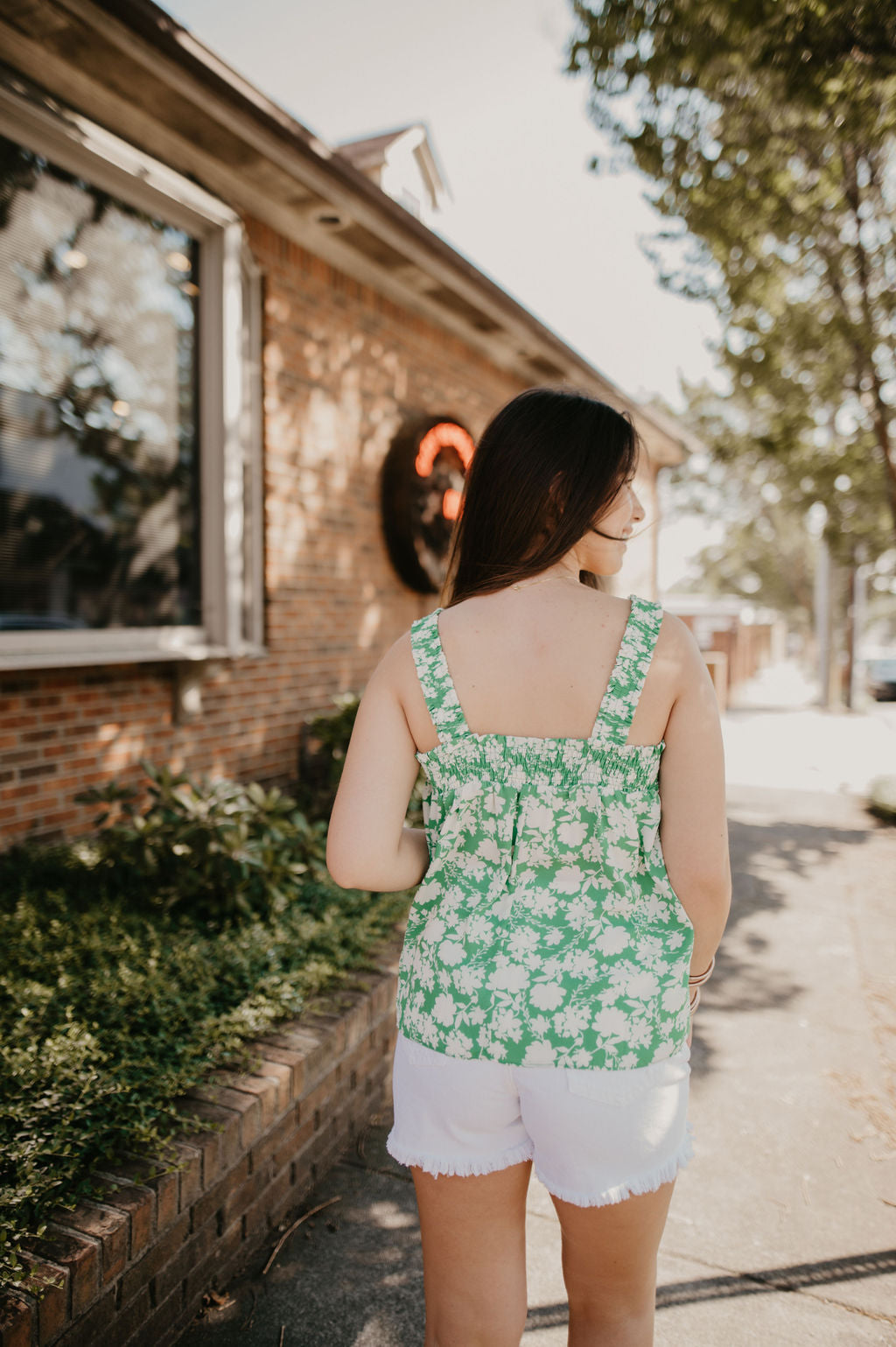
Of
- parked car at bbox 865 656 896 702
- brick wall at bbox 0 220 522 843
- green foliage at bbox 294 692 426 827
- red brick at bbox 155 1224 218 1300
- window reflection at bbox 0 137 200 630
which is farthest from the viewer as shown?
parked car at bbox 865 656 896 702

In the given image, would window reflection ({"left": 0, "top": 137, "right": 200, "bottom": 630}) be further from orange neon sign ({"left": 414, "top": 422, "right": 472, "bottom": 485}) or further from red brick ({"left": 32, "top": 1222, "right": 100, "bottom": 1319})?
red brick ({"left": 32, "top": 1222, "right": 100, "bottom": 1319})

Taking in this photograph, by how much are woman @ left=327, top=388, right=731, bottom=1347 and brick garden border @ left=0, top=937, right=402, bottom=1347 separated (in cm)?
76

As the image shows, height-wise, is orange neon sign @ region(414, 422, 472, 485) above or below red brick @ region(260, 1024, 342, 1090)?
above

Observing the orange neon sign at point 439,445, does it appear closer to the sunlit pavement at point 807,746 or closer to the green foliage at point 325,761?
the green foliage at point 325,761

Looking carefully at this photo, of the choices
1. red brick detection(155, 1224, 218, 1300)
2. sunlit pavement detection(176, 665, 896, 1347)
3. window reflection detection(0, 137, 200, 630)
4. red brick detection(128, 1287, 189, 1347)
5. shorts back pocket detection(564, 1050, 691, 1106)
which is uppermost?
window reflection detection(0, 137, 200, 630)

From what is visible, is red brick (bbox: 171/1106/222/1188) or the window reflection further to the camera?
the window reflection

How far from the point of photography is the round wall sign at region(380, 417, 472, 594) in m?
5.88

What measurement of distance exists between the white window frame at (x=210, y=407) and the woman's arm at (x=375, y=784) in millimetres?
2266

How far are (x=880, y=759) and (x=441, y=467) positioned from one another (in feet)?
26.3

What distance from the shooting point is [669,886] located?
1.32 meters

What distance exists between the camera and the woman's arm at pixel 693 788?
1.27 meters

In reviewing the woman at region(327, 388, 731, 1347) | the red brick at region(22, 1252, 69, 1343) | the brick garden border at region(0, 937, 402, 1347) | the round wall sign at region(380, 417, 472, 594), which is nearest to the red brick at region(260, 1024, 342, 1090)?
the brick garden border at region(0, 937, 402, 1347)

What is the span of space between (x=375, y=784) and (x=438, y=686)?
18 cm

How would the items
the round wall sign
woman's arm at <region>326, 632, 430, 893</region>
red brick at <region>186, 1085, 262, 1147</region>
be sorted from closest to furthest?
1. woman's arm at <region>326, 632, 430, 893</region>
2. red brick at <region>186, 1085, 262, 1147</region>
3. the round wall sign
